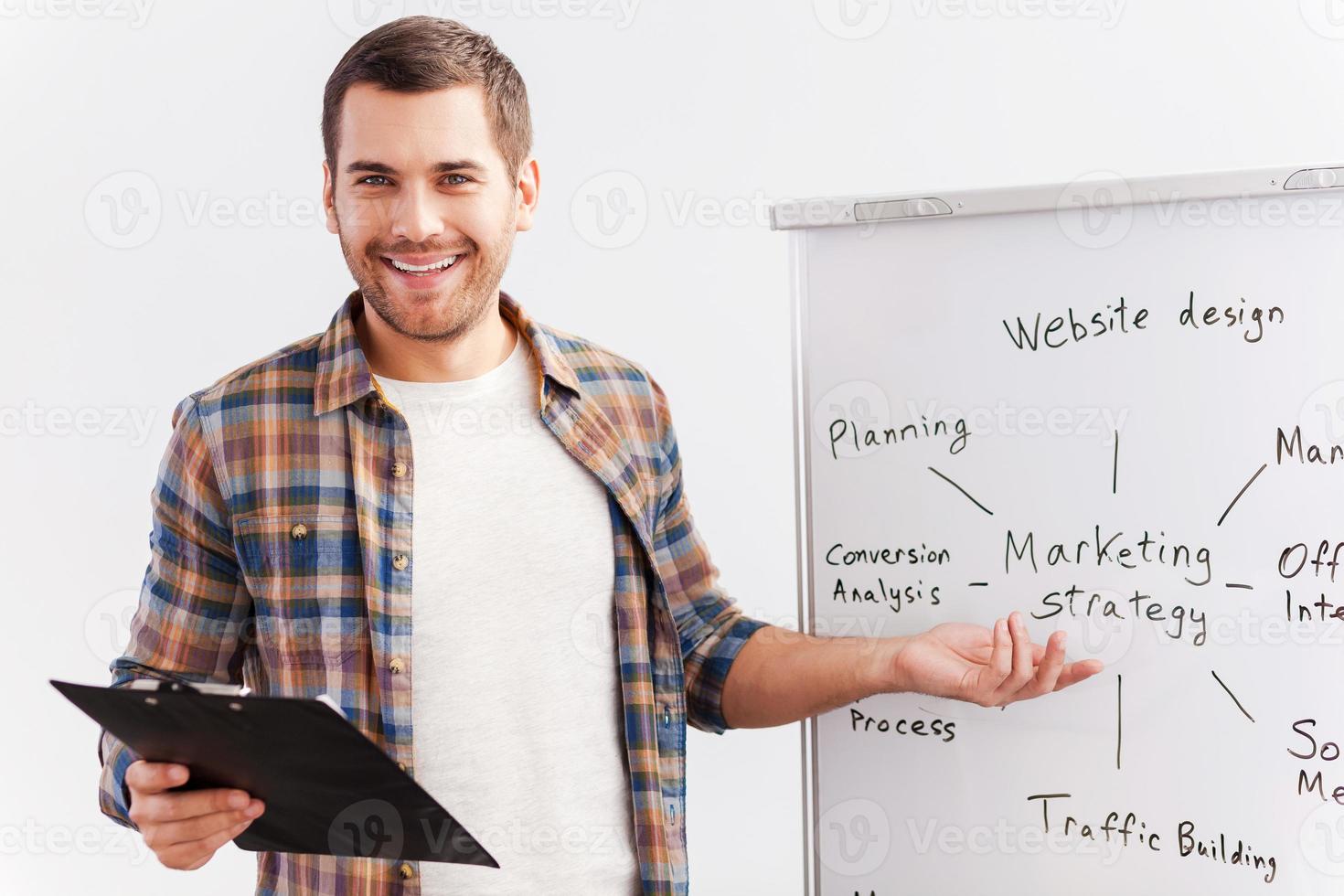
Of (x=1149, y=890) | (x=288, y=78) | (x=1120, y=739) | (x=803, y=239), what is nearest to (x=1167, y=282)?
(x=803, y=239)

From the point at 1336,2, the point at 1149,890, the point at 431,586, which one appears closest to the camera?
the point at 431,586

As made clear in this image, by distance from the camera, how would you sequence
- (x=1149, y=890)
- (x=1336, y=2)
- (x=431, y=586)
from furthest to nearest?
(x=1336, y=2)
(x=1149, y=890)
(x=431, y=586)

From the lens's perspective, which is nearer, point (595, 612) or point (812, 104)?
point (595, 612)

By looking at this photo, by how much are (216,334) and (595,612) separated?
1345 millimetres

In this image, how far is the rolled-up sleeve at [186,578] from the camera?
3.64ft

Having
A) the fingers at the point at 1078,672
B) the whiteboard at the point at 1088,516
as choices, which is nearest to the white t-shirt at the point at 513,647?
the whiteboard at the point at 1088,516

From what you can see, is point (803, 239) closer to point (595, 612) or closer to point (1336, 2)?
point (595, 612)

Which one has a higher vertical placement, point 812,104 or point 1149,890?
point 812,104

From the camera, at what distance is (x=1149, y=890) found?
1.25 meters
